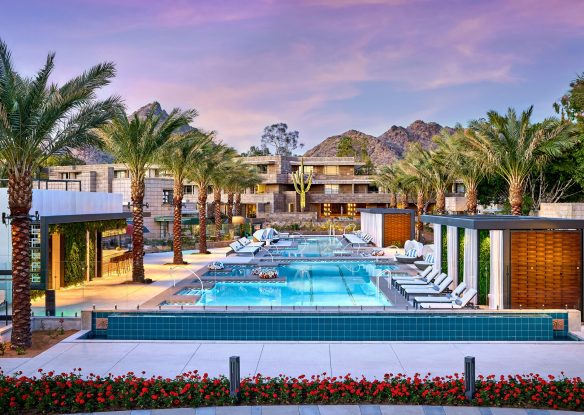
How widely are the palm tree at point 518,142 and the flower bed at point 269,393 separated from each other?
14.5 m

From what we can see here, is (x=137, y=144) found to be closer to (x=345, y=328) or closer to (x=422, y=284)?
(x=422, y=284)

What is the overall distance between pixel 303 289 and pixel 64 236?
8610mm

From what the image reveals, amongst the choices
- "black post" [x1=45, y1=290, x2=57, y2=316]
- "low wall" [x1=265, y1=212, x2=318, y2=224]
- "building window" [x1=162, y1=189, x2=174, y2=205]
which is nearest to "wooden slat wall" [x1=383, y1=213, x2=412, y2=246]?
"low wall" [x1=265, y1=212, x2=318, y2=224]

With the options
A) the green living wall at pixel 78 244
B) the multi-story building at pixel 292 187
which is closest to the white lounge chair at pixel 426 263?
the green living wall at pixel 78 244

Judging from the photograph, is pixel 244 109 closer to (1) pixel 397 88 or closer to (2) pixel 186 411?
(1) pixel 397 88

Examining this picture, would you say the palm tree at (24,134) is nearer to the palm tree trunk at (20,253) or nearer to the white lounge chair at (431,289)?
the palm tree trunk at (20,253)

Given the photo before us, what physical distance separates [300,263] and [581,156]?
1507cm

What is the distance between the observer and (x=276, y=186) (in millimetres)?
75750

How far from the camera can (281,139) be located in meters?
146

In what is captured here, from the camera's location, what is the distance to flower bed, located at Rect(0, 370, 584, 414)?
8273mm

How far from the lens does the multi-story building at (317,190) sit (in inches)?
2800

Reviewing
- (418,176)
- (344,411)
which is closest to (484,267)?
(344,411)

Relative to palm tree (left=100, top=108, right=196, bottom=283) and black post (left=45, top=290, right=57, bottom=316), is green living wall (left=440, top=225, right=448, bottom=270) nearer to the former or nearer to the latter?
palm tree (left=100, top=108, right=196, bottom=283)

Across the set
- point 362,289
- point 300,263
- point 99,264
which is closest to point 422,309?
point 362,289
